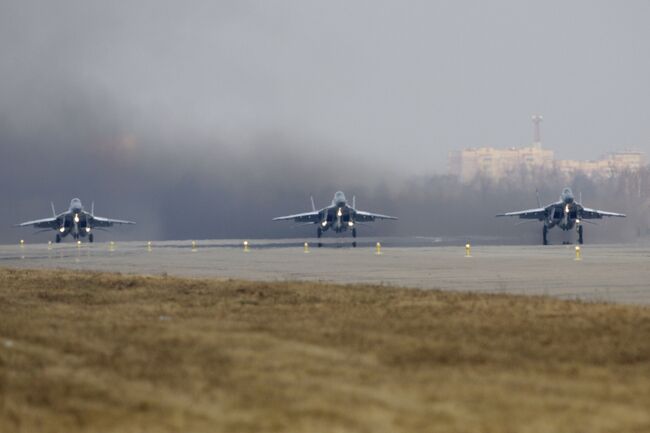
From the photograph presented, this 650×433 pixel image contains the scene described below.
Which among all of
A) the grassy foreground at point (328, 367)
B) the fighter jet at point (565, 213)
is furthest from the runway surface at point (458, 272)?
the fighter jet at point (565, 213)

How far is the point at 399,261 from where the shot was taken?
152ft

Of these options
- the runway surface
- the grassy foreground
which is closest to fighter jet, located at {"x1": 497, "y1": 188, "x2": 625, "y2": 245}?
the runway surface

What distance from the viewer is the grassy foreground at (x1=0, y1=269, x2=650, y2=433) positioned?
9.44 m

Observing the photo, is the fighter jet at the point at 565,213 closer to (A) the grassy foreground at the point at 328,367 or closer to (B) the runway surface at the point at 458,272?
(B) the runway surface at the point at 458,272

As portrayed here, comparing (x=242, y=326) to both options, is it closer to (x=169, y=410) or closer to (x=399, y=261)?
(x=169, y=410)

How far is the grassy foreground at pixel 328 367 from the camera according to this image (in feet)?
31.0

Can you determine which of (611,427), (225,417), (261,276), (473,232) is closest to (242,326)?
(225,417)

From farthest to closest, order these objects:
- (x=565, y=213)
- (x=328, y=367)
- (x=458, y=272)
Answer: (x=565, y=213), (x=458, y=272), (x=328, y=367)

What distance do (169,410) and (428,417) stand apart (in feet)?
7.94

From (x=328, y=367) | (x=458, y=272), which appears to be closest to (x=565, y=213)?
(x=458, y=272)

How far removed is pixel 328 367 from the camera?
486 inches

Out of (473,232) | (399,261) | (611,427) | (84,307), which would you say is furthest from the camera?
(473,232)

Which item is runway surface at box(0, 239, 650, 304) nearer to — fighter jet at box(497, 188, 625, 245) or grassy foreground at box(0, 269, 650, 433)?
grassy foreground at box(0, 269, 650, 433)

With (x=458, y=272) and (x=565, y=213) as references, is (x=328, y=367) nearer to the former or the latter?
(x=458, y=272)
